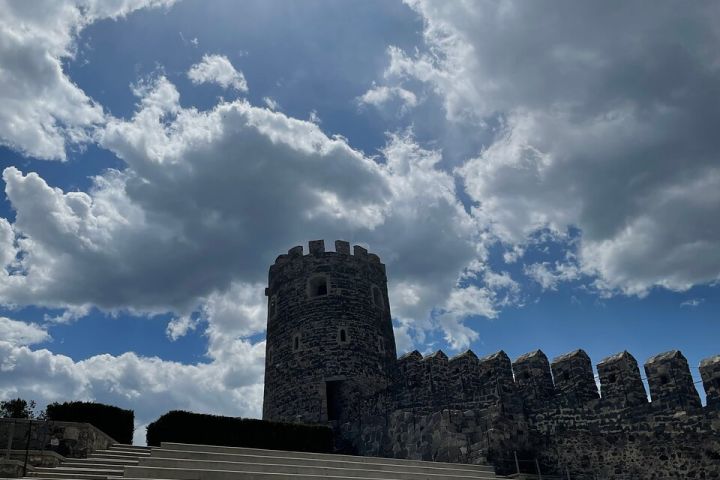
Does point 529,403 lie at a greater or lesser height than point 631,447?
greater

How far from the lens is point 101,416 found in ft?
46.4

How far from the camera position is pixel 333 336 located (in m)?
23.8

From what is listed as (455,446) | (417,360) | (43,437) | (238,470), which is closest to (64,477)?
(43,437)

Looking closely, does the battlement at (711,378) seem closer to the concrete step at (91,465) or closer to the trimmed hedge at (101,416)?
the concrete step at (91,465)

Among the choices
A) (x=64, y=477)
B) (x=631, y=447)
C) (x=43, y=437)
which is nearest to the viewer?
(x=64, y=477)

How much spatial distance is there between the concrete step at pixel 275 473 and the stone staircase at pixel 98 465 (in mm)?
454

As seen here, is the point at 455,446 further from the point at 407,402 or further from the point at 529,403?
the point at 407,402

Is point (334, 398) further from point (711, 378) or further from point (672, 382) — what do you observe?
point (711, 378)

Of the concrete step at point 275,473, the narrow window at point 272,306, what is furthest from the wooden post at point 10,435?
the narrow window at point 272,306

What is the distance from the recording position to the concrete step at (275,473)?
32.9 ft

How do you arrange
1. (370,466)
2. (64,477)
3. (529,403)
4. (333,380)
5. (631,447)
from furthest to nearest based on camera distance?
(333,380), (529,403), (631,447), (370,466), (64,477)

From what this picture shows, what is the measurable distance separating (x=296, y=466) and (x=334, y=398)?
11.8 m

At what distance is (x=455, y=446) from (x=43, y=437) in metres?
10.0

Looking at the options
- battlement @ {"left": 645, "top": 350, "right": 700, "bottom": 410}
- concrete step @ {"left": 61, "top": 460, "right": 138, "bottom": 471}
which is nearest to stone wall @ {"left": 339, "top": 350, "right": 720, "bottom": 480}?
battlement @ {"left": 645, "top": 350, "right": 700, "bottom": 410}
